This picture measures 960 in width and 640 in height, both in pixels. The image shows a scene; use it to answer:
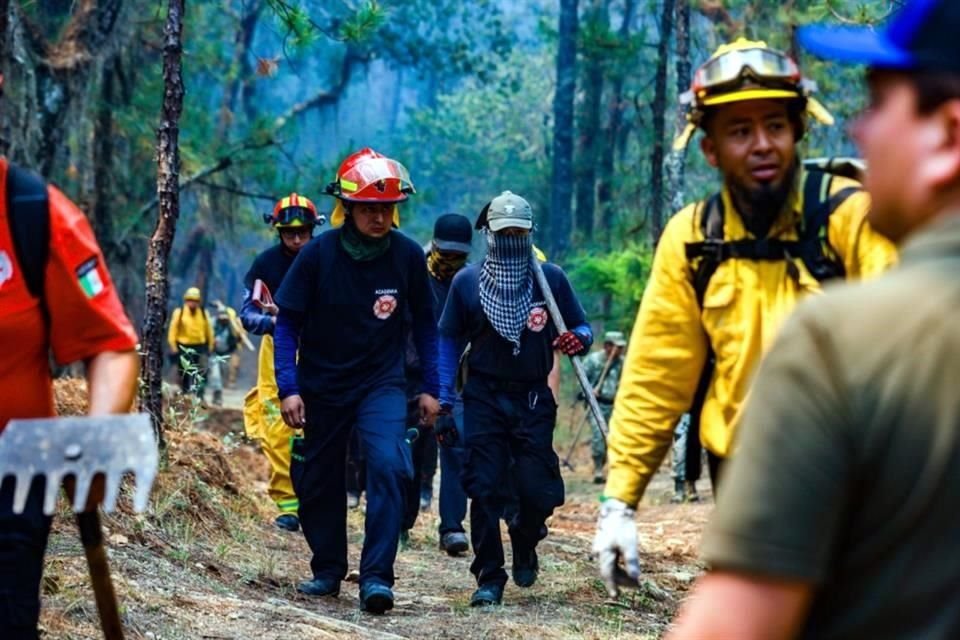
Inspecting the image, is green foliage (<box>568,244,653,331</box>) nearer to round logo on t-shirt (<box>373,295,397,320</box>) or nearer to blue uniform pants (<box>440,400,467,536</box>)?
blue uniform pants (<box>440,400,467,536</box>)

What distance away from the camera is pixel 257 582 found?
8469 millimetres

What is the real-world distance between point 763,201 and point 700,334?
0.40 metres

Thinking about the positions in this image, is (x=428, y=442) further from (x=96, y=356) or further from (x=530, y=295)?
(x=96, y=356)

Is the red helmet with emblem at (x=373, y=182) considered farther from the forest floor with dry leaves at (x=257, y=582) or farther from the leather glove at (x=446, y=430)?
the forest floor with dry leaves at (x=257, y=582)

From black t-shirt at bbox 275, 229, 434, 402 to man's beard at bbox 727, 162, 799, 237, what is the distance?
4006 mm

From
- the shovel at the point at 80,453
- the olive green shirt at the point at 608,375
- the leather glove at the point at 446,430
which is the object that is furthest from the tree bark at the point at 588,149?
the shovel at the point at 80,453

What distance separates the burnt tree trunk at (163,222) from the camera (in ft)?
32.8

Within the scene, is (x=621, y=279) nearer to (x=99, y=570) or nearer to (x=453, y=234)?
(x=453, y=234)

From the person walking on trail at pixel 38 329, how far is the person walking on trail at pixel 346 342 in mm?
3980

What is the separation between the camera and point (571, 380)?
33094 millimetres

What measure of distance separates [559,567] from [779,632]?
8200 mm

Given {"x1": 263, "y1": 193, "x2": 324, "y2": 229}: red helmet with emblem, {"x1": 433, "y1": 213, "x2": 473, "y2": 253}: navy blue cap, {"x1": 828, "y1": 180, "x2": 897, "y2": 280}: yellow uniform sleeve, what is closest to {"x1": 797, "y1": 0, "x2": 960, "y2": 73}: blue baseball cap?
{"x1": 828, "y1": 180, "x2": 897, "y2": 280}: yellow uniform sleeve

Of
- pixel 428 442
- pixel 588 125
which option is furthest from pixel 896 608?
pixel 588 125

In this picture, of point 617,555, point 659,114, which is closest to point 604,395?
point 659,114
